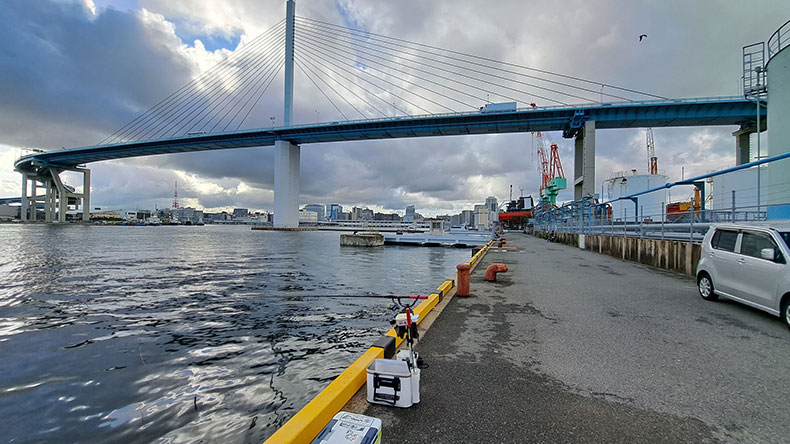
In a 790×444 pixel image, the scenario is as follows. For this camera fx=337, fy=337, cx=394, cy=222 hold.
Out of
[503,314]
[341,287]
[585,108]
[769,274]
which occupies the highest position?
[585,108]

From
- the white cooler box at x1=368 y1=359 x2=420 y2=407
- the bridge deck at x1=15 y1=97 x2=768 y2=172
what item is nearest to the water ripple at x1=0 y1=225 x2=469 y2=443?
the white cooler box at x1=368 y1=359 x2=420 y2=407

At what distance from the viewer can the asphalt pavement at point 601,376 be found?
2707 mm

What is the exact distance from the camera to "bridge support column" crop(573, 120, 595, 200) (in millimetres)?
41875

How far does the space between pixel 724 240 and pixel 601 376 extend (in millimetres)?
5338

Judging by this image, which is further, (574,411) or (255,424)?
(255,424)

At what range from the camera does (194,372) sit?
553 cm

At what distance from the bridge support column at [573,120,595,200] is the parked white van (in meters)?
37.7

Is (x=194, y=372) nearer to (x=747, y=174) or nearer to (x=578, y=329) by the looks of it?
(x=578, y=329)

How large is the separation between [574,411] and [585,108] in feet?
171

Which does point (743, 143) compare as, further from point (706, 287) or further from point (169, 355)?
point (169, 355)

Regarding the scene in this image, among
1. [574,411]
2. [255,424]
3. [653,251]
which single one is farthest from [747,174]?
[255,424]

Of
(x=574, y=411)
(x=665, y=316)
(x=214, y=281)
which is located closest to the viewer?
(x=574, y=411)

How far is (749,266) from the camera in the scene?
5.82 metres

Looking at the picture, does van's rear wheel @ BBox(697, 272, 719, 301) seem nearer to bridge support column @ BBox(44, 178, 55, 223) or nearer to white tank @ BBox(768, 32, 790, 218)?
white tank @ BBox(768, 32, 790, 218)
